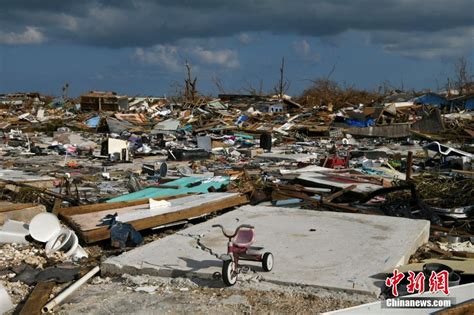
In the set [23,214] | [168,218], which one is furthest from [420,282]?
[23,214]

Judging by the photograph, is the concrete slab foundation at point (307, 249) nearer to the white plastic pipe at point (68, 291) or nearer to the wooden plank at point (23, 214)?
the white plastic pipe at point (68, 291)

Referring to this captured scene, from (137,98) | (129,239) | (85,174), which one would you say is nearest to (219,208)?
(129,239)

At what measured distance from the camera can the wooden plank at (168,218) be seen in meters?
5.99

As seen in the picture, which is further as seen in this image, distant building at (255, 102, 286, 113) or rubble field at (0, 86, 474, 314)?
distant building at (255, 102, 286, 113)

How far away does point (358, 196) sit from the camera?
792cm

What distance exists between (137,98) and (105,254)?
89.7 ft

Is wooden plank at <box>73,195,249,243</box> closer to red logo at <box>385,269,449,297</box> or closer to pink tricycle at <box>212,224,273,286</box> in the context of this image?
pink tricycle at <box>212,224,273,286</box>

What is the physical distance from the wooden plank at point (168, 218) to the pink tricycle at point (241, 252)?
5.80 feet

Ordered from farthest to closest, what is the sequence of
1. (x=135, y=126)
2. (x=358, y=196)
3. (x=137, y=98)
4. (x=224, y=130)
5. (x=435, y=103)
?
(x=137, y=98)
(x=435, y=103)
(x=135, y=126)
(x=224, y=130)
(x=358, y=196)

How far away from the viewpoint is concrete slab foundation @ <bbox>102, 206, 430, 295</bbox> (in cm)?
463

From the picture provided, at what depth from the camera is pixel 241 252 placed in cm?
459

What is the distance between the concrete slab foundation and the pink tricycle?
0.12 meters

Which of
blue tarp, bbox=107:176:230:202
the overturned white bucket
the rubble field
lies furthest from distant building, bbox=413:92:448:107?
the overturned white bucket

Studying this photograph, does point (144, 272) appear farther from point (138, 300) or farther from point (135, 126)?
point (135, 126)
